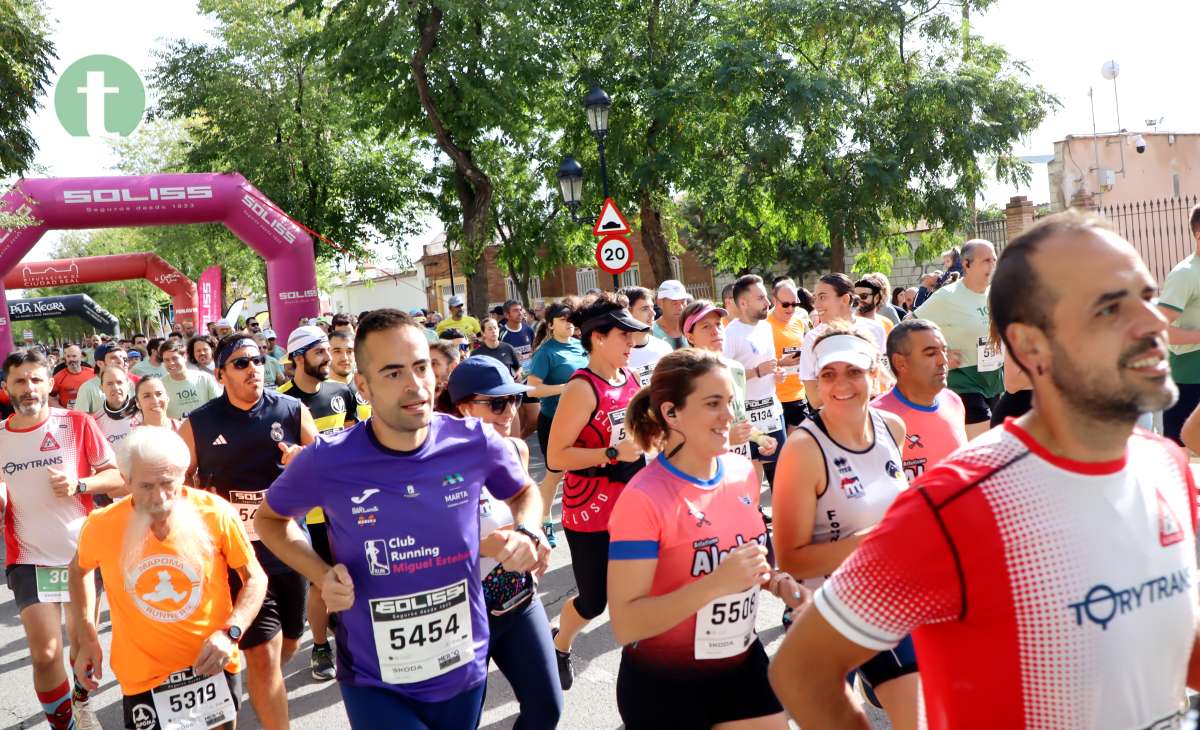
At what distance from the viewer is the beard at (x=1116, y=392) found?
1.56 meters

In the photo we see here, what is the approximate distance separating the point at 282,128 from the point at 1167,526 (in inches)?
1204

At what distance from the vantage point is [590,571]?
5.11 m

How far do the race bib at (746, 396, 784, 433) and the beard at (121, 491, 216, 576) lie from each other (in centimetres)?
449

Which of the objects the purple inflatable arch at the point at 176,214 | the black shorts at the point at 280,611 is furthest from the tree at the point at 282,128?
the black shorts at the point at 280,611

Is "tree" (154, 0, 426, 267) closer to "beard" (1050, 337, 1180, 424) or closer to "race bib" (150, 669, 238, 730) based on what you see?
"race bib" (150, 669, 238, 730)

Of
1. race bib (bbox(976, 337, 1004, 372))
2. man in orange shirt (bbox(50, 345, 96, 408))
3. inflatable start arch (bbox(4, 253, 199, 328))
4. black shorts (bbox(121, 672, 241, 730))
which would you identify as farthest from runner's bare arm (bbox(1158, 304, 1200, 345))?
inflatable start arch (bbox(4, 253, 199, 328))

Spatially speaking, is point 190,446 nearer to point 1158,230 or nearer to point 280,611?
point 280,611

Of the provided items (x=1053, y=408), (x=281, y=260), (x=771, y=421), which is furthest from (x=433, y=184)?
(x=1053, y=408)

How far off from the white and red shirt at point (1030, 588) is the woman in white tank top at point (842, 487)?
1.57 m

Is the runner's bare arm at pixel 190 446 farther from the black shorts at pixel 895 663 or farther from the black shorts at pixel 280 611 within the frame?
the black shorts at pixel 895 663

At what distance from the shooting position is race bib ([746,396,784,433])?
763cm

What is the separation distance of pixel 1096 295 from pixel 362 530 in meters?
2.22

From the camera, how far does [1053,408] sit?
164 centimetres

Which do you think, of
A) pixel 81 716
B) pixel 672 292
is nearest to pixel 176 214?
pixel 672 292
